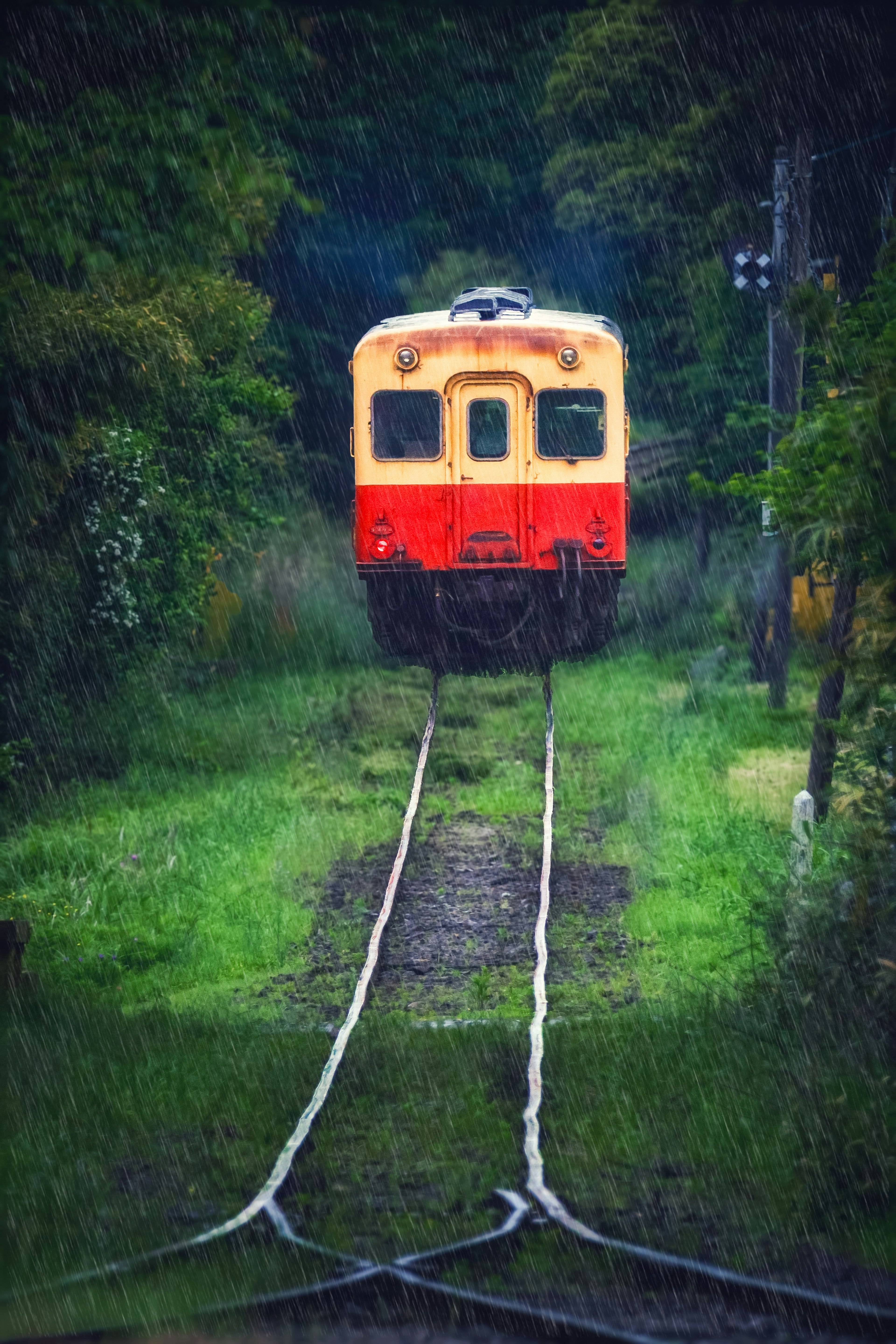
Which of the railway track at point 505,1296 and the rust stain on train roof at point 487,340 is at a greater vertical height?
the rust stain on train roof at point 487,340

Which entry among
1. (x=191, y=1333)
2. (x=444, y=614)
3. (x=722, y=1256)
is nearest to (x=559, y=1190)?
(x=722, y=1256)

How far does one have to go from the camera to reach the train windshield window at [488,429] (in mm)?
7805

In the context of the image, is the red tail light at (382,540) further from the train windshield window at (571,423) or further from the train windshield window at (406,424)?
the train windshield window at (571,423)

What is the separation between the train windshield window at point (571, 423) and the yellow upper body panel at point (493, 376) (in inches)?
1.2

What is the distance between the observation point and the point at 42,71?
200 inches

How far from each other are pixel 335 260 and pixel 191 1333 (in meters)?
16.3

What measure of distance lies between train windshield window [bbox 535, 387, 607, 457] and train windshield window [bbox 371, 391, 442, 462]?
0.58m

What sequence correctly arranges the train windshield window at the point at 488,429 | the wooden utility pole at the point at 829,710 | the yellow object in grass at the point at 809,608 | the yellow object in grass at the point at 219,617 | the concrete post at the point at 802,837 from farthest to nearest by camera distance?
1. the yellow object in grass at the point at 809,608
2. the yellow object in grass at the point at 219,617
3. the wooden utility pole at the point at 829,710
4. the train windshield window at the point at 488,429
5. the concrete post at the point at 802,837

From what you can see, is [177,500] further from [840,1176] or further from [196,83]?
[840,1176]

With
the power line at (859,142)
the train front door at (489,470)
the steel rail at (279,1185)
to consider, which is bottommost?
the steel rail at (279,1185)

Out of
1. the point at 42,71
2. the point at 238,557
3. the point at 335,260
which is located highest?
the point at 335,260

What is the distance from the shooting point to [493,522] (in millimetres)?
7668

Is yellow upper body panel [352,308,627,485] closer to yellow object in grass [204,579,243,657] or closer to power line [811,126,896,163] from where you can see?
power line [811,126,896,163]

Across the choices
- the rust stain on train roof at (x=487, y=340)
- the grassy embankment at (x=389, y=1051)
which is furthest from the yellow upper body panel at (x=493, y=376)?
the grassy embankment at (x=389, y=1051)
